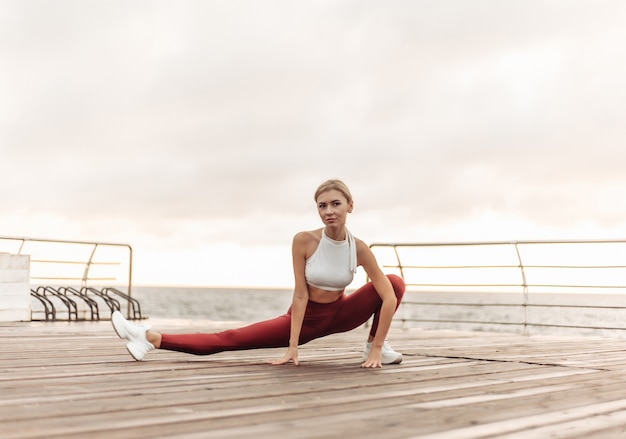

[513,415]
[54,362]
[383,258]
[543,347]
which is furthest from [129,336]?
[383,258]

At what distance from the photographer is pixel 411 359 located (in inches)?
181

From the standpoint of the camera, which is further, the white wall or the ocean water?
the ocean water

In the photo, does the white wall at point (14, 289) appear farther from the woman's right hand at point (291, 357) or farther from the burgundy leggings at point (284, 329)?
the woman's right hand at point (291, 357)

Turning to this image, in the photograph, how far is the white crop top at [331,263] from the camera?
155 inches

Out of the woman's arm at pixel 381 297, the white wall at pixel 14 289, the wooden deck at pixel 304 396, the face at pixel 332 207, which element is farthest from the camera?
the white wall at pixel 14 289

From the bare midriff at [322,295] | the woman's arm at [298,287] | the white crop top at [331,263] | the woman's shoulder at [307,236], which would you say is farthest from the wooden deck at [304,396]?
the woman's shoulder at [307,236]

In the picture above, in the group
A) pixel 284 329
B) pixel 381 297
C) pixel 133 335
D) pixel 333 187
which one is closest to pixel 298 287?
pixel 284 329

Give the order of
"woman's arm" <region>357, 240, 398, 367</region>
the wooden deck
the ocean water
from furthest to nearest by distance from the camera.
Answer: the ocean water → "woman's arm" <region>357, 240, 398, 367</region> → the wooden deck

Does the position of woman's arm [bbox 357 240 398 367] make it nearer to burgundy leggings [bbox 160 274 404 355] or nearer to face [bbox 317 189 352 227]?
burgundy leggings [bbox 160 274 404 355]

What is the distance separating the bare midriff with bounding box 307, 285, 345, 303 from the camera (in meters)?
4.07

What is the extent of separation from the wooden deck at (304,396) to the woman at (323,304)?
0.13 meters

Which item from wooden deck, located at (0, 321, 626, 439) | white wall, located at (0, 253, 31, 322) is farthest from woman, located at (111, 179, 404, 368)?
white wall, located at (0, 253, 31, 322)

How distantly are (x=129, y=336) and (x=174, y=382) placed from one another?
932 millimetres

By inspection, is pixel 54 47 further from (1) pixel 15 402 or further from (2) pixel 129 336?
(1) pixel 15 402
